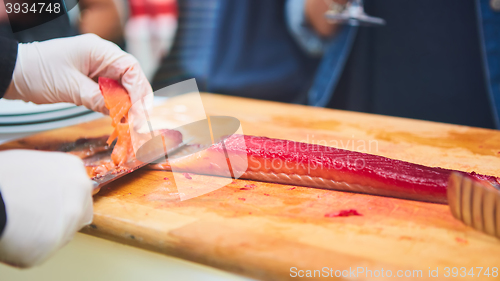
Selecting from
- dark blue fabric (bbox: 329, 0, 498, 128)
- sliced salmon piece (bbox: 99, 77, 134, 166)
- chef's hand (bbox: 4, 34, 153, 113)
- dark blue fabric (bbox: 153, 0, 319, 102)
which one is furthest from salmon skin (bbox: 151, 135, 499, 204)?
dark blue fabric (bbox: 153, 0, 319, 102)

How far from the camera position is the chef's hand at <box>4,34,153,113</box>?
1.44 m

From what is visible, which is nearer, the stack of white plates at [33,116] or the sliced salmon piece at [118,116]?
the sliced salmon piece at [118,116]

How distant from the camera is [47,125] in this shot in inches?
71.9

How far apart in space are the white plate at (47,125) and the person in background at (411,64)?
6.31 ft

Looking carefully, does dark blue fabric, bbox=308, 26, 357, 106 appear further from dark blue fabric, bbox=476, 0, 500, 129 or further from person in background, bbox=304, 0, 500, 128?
dark blue fabric, bbox=476, 0, 500, 129

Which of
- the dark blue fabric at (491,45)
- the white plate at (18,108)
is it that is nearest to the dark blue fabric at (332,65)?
the dark blue fabric at (491,45)

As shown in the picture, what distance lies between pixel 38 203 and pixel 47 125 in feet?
3.61

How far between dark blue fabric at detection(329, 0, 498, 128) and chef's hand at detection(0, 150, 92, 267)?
260 cm

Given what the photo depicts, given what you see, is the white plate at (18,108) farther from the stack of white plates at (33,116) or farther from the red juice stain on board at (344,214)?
the red juice stain on board at (344,214)

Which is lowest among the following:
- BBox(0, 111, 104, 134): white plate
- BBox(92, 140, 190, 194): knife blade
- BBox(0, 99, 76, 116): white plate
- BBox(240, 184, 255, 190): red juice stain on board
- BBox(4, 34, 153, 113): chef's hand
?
BBox(0, 111, 104, 134): white plate

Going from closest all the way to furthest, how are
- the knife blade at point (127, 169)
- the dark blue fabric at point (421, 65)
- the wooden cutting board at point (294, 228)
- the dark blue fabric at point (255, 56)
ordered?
1. the wooden cutting board at point (294, 228)
2. the knife blade at point (127, 169)
3. the dark blue fabric at point (421, 65)
4. the dark blue fabric at point (255, 56)

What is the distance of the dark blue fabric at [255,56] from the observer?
343 cm

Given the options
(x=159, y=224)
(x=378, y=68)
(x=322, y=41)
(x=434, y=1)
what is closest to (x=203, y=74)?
(x=322, y=41)

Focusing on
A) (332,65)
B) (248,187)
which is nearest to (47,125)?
(248,187)
